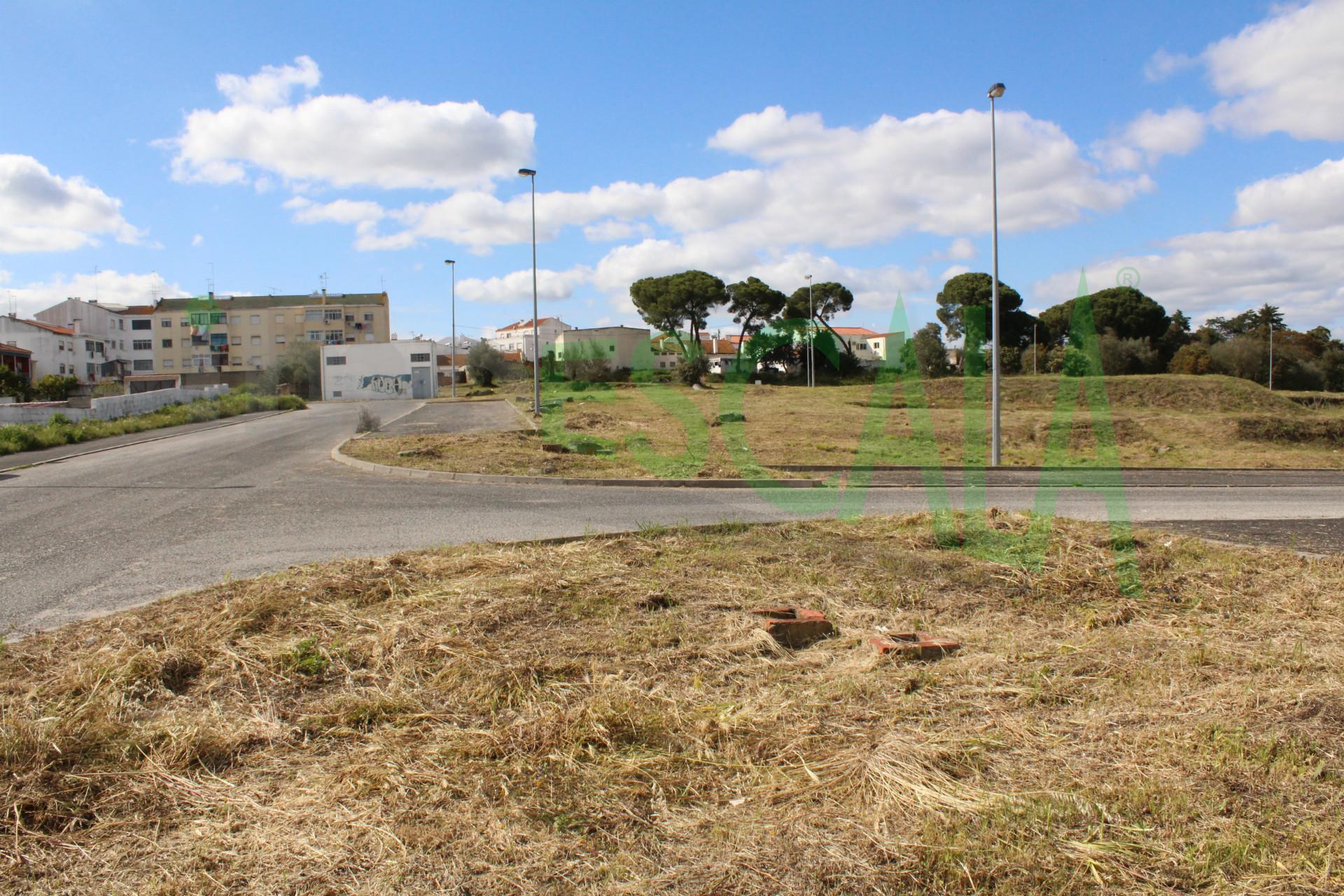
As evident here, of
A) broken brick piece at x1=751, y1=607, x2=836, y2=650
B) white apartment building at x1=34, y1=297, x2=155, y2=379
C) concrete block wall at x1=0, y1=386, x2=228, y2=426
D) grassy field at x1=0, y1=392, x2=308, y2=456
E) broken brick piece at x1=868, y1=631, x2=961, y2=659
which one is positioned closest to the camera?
broken brick piece at x1=868, y1=631, x2=961, y2=659

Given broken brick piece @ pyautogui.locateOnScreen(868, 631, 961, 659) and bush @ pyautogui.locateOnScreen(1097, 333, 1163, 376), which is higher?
bush @ pyautogui.locateOnScreen(1097, 333, 1163, 376)

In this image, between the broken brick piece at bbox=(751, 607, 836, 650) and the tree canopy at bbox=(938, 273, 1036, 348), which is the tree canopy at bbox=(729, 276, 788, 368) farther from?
the broken brick piece at bbox=(751, 607, 836, 650)

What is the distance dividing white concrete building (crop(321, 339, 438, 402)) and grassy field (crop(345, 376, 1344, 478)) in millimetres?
32385

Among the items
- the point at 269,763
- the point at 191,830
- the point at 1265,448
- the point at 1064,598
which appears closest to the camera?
the point at 191,830

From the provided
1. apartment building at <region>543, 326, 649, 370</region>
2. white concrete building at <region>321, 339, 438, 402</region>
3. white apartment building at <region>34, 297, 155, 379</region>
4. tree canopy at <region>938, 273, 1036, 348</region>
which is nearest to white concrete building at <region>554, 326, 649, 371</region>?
apartment building at <region>543, 326, 649, 370</region>

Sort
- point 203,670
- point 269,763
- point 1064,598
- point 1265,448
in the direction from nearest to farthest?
point 269,763, point 203,670, point 1064,598, point 1265,448

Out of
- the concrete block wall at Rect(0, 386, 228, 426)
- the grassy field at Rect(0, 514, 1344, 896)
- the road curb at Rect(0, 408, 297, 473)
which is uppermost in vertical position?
the concrete block wall at Rect(0, 386, 228, 426)

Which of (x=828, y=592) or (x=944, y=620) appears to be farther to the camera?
(x=828, y=592)

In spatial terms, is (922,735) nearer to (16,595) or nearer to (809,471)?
(16,595)

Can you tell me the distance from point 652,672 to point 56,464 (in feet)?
59.2

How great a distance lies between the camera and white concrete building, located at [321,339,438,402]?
234 ft

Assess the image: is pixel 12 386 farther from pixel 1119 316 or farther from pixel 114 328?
pixel 1119 316

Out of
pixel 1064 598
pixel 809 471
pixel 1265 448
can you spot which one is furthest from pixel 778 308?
pixel 1064 598

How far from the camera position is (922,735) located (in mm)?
3473
